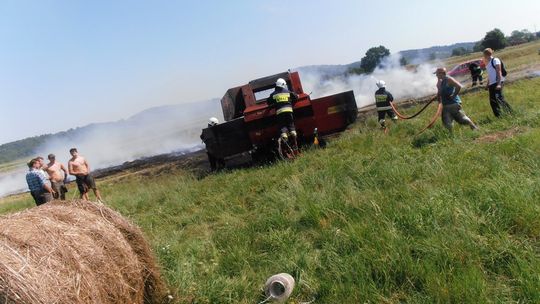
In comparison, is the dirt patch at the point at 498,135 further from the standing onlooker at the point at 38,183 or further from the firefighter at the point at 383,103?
the standing onlooker at the point at 38,183

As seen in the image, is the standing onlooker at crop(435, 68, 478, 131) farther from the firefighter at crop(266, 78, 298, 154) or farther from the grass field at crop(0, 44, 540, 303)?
the firefighter at crop(266, 78, 298, 154)

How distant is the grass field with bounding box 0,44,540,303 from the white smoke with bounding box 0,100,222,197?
1878 cm

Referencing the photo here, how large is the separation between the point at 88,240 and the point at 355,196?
3.30 metres

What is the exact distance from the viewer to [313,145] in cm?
1097

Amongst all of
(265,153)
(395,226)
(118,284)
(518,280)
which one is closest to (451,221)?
(395,226)

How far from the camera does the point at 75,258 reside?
322 centimetres

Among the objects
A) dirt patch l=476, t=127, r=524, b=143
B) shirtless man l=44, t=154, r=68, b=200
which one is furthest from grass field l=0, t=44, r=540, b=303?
shirtless man l=44, t=154, r=68, b=200

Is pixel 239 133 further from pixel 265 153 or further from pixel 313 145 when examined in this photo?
pixel 313 145

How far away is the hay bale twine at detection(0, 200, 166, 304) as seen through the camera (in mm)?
2732

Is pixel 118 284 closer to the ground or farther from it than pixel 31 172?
closer to the ground

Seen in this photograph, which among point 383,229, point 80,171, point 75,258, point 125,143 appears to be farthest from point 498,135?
point 125,143

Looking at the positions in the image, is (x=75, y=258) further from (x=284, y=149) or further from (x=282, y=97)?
(x=284, y=149)

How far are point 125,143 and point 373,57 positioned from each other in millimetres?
37454

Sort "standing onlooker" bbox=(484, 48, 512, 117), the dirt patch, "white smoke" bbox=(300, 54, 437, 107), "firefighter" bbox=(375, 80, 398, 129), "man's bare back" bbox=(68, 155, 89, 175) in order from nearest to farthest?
the dirt patch < "standing onlooker" bbox=(484, 48, 512, 117) < "man's bare back" bbox=(68, 155, 89, 175) < "firefighter" bbox=(375, 80, 398, 129) < "white smoke" bbox=(300, 54, 437, 107)
